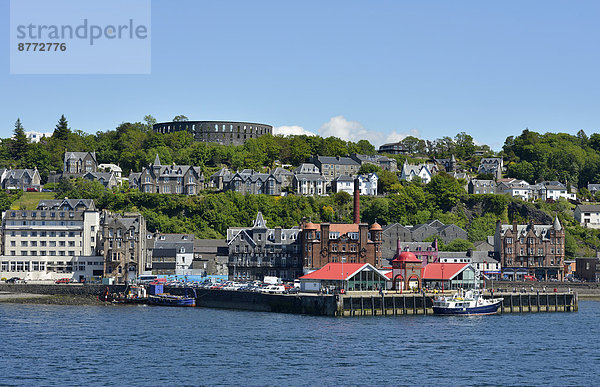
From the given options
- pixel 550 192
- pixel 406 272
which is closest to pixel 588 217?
pixel 550 192

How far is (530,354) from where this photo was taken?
74812 mm

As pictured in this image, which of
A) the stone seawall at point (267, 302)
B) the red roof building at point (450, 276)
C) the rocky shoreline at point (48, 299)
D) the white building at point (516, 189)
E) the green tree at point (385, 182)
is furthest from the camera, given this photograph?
the white building at point (516, 189)

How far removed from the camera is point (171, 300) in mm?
114250

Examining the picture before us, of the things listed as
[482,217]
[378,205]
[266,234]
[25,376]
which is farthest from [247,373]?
[482,217]

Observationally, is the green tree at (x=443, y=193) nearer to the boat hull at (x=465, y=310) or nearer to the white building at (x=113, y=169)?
the white building at (x=113, y=169)

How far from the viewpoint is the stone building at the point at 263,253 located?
5212 inches

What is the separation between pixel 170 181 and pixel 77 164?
2491cm

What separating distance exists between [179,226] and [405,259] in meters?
52.5

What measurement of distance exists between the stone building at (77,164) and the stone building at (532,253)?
86092 mm

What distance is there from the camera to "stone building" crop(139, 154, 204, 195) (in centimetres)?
17012

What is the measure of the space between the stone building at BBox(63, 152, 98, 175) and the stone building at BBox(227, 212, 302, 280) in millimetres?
58947

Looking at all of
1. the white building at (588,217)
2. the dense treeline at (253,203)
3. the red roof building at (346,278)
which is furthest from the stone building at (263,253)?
the white building at (588,217)

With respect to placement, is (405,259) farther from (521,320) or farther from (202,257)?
(202,257)

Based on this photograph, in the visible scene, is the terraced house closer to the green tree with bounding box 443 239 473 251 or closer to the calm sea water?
the calm sea water
